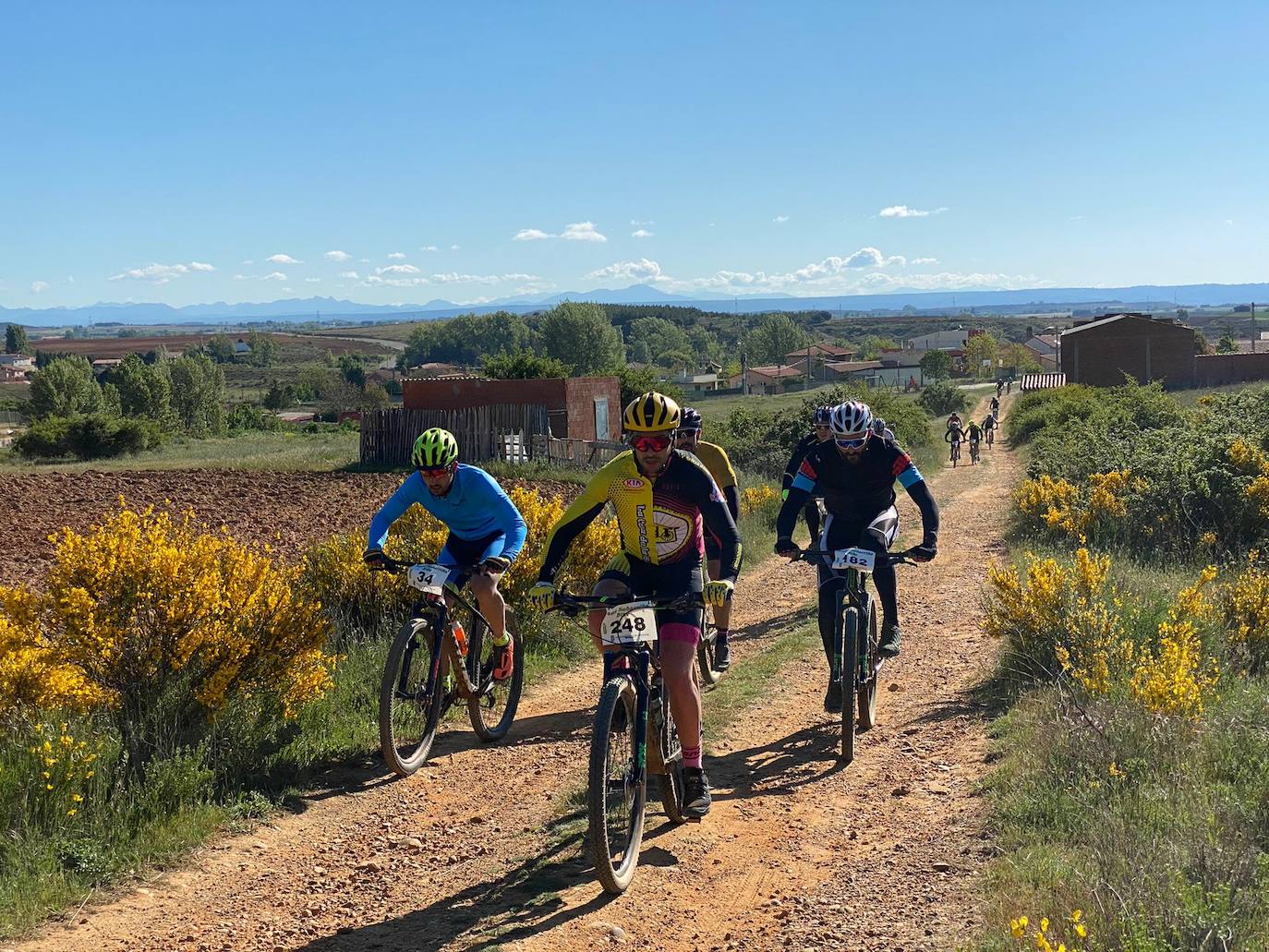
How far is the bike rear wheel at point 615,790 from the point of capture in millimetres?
4680

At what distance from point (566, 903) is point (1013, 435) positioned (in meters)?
40.6

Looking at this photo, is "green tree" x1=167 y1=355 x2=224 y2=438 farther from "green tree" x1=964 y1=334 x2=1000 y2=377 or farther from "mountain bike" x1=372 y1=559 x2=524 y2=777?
"green tree" x1=964 y1=334 x2=1000 y2=377

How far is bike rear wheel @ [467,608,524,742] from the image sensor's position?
23.8ft

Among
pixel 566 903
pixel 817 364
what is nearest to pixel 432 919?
pixel 566 903

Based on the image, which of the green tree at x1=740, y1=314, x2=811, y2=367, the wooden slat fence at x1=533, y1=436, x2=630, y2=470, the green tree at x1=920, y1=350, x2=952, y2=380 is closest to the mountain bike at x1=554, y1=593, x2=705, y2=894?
the wooden slat fence at x1=533, y1=436, x2=630, y2=470

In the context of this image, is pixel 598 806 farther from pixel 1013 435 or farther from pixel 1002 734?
pixel 1013 435

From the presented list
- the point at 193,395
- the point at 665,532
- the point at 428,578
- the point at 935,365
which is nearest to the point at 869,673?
the point at 665,532

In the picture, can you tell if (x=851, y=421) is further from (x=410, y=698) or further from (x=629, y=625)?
(x=410, y=698)

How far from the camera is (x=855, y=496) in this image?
737cm

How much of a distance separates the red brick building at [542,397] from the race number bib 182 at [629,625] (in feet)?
109

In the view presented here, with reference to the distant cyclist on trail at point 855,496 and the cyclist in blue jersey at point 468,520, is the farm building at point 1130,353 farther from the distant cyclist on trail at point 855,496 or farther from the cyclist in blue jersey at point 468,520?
the cyclist in blue jersey at point 468,520

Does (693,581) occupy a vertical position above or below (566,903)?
above

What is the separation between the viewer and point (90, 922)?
15.3 feet

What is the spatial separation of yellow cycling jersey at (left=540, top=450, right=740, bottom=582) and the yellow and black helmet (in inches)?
7.7
